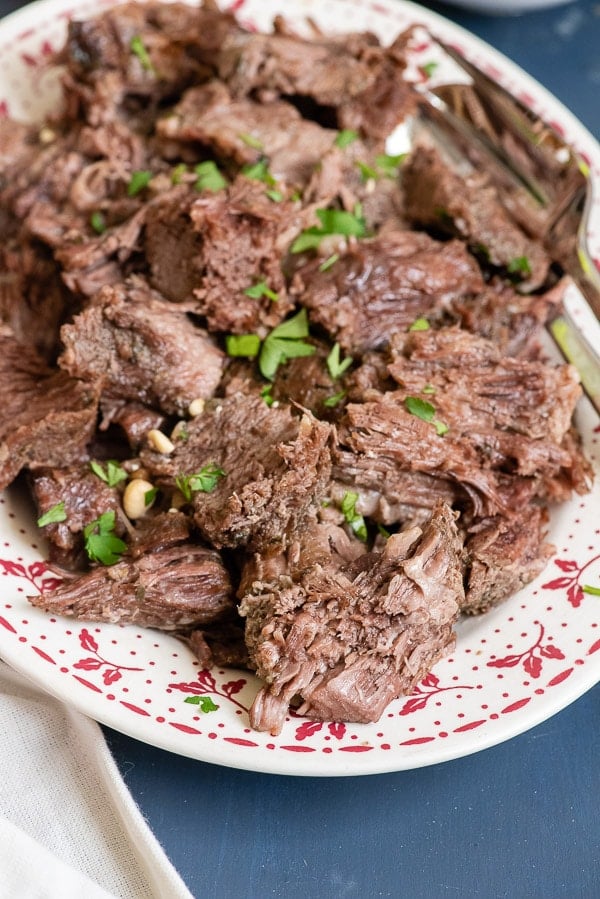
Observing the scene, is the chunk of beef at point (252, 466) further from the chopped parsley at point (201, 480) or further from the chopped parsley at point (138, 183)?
the chopped parsley at point (138, 183)

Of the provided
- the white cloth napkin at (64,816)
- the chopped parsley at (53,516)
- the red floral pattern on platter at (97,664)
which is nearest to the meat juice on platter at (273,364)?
the chopped parsley at (53,516)

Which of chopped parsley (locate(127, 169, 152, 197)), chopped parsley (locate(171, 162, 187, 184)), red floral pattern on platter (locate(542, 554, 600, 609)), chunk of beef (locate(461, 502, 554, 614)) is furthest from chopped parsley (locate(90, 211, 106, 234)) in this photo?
red floral pattern on platter (locate(542, 554, 600, 609))

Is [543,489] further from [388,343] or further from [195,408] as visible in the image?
[195,408]

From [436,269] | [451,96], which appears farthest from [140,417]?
[451,96]

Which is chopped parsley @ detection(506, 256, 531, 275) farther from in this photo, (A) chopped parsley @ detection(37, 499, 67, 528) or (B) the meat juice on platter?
(A) chopped parsley @ detection(37, 499, 67, 528)

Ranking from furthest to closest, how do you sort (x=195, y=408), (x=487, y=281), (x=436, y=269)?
(x=487, y=281), (x=436, y=269), (x=195, y=408)

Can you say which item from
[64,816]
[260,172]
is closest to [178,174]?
[260,172]

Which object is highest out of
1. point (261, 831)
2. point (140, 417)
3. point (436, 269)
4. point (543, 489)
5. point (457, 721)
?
point (436, 269)
